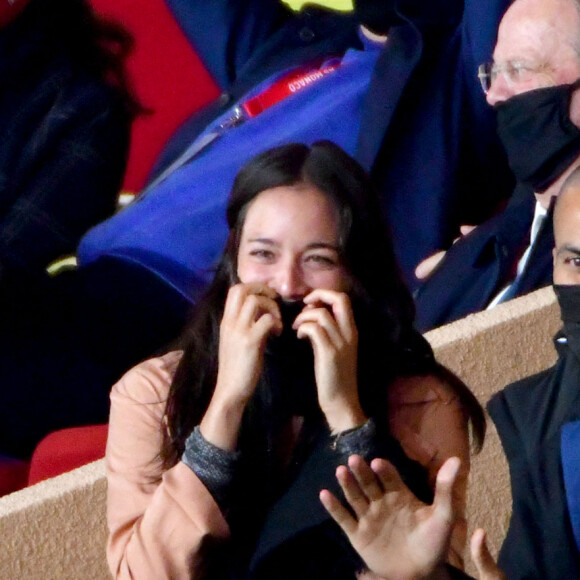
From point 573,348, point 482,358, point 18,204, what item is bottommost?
point 482,358

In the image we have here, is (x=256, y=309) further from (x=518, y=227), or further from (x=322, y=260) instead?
(x=518, y=227)

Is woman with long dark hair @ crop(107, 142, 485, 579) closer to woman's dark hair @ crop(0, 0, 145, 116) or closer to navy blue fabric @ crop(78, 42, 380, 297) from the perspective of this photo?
navy blue fabric @ crop(78, 42, 380, 297)

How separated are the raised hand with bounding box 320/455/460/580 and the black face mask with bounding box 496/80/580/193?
53cm

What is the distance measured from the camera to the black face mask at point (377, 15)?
1298 millimetres

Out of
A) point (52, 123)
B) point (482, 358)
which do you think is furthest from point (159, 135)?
point (482, 358)

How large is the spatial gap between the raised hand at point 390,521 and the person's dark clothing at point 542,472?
13cm

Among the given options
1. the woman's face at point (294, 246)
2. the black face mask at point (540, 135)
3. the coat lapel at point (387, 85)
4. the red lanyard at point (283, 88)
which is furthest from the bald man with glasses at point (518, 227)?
the woman's face at point (294, 246)

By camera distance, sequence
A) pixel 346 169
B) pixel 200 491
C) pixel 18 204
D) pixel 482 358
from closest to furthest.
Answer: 1. pixel 200 491
2. pixel 346 169
3. pixel 482 358
4. pixel 18 204

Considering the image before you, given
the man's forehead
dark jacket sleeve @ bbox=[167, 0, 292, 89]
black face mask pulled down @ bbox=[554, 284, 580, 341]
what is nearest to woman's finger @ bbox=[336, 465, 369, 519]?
black face mask pulled down @ bbox=[554, 284, 580, 341]

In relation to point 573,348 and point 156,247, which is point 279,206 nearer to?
point 573,348

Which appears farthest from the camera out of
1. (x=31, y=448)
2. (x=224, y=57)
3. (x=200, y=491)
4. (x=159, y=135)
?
(x=159, y=135)

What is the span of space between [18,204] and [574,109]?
1.93ft

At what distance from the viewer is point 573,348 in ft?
2.56

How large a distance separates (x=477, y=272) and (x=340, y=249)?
36cm
